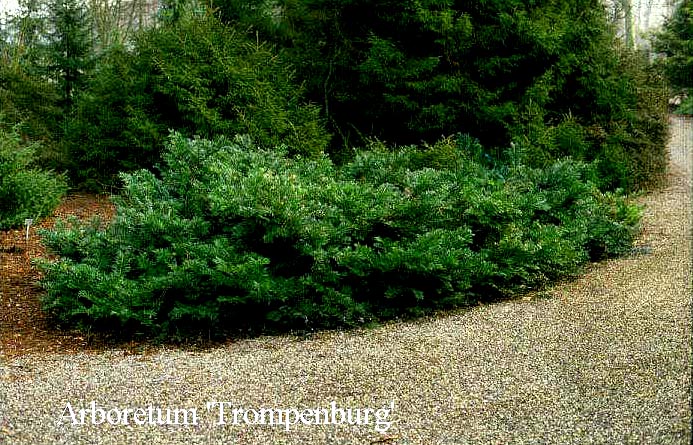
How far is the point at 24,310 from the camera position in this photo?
5.36 meters

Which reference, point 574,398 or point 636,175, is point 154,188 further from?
point 636,175

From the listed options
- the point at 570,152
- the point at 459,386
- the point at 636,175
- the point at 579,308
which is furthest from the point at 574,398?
the point at 636,175

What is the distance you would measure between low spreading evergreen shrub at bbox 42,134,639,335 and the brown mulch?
0.53 ft

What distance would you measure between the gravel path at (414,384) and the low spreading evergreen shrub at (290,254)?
0.91ft

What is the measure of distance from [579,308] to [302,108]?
557 centimetres

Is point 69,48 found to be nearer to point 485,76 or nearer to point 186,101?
point 186,101

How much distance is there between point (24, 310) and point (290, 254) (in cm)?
200

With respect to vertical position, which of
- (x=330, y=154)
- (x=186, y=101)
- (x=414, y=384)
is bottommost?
(x=414, y=384)

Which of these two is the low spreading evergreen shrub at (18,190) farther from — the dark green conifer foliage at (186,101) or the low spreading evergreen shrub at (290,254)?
the low spreading evergreen shrub at (290,254)

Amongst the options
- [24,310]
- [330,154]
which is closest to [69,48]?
[330,154]

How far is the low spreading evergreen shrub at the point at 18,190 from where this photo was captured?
7.71 m

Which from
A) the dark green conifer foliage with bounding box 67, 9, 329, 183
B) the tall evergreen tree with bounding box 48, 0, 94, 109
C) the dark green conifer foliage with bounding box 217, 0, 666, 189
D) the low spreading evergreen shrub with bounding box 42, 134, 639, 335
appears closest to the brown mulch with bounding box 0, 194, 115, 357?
the low spreading evergreen shrub with bounding box 42, 134, 639, 335

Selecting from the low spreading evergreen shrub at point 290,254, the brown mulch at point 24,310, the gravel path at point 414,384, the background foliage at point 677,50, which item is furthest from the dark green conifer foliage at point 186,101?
the background foliage at point 677,50

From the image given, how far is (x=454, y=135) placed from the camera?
9961mm
